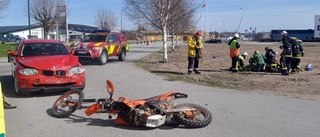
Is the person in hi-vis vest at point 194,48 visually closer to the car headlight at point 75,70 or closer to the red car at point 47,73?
the red car at point 47,73

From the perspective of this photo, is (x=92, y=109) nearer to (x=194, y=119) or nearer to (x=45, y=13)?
(x=194, y=119)

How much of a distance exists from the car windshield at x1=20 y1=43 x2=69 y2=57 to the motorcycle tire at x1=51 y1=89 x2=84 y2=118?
11.4 feet

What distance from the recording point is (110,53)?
20.0 metres

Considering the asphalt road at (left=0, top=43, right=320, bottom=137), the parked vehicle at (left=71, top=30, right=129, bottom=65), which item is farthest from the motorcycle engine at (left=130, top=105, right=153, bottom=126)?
the parked vehicle at (left=71, top=30, right=129, bottom=65)

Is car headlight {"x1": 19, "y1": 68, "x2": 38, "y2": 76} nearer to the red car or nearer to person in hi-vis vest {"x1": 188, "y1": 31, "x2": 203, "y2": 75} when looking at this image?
the red car

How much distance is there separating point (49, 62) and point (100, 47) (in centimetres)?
984

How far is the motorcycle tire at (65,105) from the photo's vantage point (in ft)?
22.3

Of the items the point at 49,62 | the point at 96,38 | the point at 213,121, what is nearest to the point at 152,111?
the point at 213,121

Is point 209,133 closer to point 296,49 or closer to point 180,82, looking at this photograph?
point 180,82

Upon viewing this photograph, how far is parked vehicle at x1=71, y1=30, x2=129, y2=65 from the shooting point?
18.3 metres

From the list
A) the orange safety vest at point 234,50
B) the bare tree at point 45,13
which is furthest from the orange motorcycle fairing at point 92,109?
the bare tree at point 45,13

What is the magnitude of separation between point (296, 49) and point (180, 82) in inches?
248

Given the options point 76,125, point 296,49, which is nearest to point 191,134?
point 76,125

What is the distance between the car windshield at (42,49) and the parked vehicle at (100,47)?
777cm
